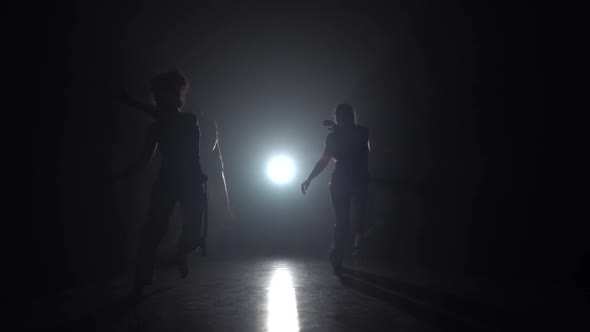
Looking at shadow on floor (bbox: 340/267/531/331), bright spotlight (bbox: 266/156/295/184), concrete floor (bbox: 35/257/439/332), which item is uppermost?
bright spotlight (bbox: 266/156/295/184)

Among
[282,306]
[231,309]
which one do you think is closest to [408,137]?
[282,306]

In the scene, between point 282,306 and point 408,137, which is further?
point 408,137

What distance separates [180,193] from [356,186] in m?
2.07

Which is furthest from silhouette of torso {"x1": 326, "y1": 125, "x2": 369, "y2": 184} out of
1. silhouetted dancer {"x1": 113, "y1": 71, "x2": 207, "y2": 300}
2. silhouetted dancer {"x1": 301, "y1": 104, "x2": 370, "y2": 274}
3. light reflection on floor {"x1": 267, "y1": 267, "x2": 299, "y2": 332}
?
silhouetted dancer {"x1": 113, "y1": 71, "x2": 207, "y2": 300}

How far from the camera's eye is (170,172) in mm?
3025

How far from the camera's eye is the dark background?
3045 mm

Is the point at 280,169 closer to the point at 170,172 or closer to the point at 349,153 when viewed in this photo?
the point at 349,153

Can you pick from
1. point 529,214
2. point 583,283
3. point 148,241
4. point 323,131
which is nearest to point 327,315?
point 148,241

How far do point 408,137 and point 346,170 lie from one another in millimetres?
2186

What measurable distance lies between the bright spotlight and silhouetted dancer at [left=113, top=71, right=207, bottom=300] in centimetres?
1271

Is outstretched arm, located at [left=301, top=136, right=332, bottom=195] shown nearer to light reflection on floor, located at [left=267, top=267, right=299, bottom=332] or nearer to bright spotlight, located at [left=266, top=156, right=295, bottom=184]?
light reflection on floor, located at [left=267, top=267, right=299, bottom=332]

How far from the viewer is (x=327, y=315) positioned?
2.21m

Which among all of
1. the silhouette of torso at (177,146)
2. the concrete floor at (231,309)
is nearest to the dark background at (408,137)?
the concrete floor at (231,309)

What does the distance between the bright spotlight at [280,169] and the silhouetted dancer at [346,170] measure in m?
11.4
